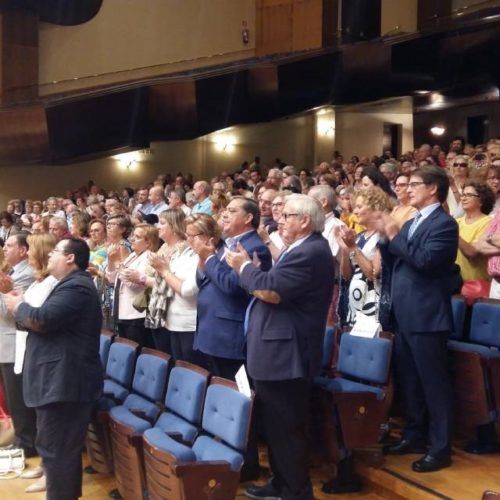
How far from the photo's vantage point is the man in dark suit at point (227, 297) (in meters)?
2.78

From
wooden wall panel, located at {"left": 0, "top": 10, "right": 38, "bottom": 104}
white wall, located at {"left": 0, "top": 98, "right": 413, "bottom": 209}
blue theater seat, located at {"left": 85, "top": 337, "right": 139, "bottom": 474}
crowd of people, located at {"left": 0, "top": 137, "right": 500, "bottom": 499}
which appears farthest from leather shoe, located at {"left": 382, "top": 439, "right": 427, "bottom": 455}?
white wall, located at {"left": 0, "top": 98, "right": 413, "bottom": 209}

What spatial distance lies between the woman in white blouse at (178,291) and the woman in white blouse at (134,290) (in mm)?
243

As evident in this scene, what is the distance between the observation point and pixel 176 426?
2.79 meters

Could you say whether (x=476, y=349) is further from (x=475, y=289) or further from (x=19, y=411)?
(x=19, y=411)

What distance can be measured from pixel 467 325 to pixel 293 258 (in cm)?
111

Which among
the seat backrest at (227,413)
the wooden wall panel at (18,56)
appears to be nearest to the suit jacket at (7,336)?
the seat backrest at (227,413)

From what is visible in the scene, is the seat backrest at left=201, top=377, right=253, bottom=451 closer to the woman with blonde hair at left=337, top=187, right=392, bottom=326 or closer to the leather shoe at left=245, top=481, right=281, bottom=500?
the leather shoe at left=245, top=481, right=281, bottom=500

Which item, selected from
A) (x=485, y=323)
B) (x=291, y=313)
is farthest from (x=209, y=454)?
(x=485, y=323)

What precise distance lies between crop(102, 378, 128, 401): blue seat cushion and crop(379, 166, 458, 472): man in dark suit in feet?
4.01

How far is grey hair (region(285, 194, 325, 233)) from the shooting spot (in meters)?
2.54

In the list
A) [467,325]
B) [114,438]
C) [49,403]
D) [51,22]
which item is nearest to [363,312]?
[467,325]

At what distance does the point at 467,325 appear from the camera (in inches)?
126

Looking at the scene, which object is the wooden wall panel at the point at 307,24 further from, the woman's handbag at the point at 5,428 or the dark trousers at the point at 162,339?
the woman's handbag at the point at 5,428

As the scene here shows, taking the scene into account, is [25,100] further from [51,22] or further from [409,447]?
[409,447]
